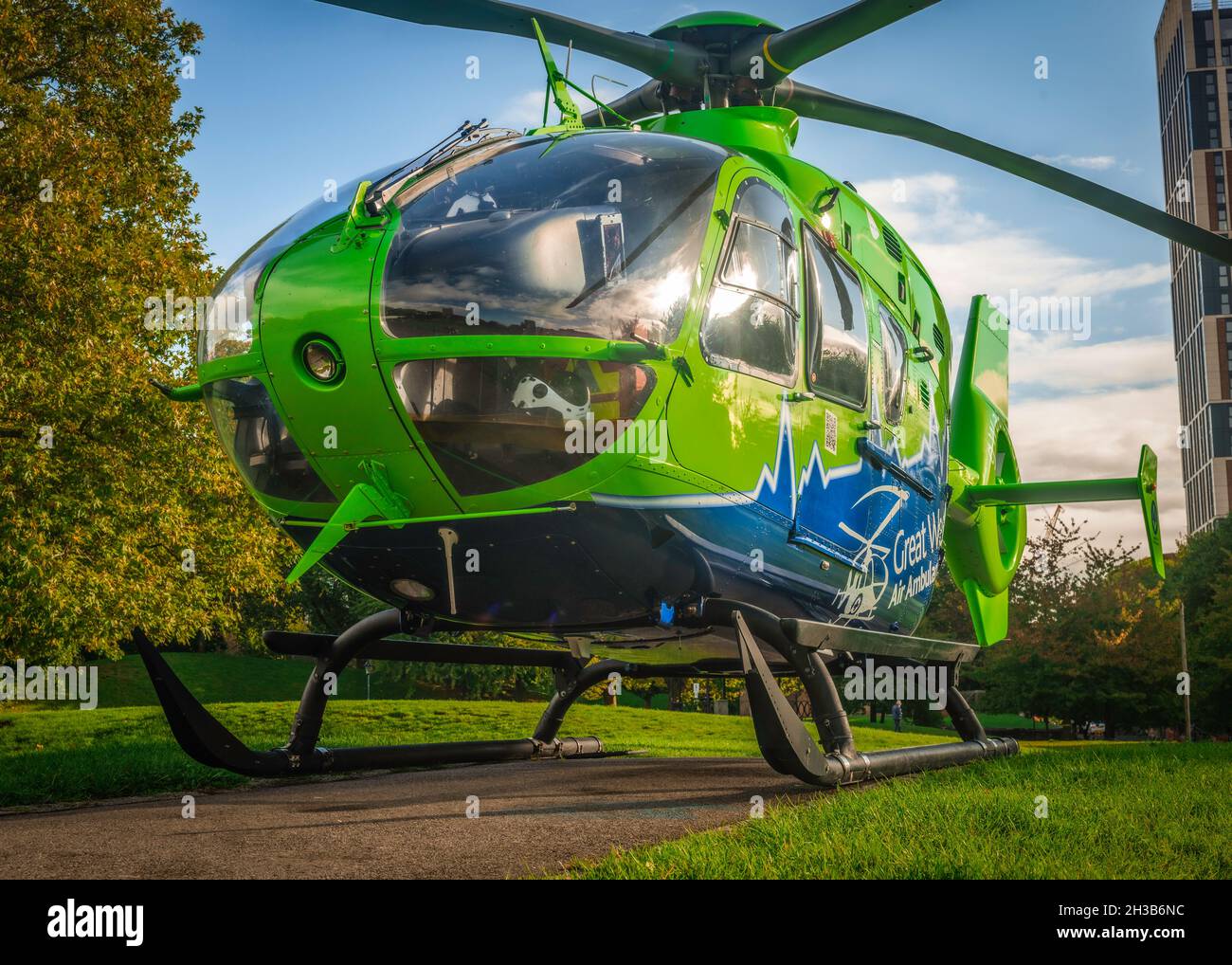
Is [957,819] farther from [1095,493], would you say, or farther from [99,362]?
[99,362]

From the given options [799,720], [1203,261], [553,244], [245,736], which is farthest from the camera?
[1203,261]

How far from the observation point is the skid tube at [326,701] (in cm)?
682

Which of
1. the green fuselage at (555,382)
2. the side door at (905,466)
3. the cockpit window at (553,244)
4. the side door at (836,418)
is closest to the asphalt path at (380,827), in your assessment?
→ the green fuselage at (555,382)

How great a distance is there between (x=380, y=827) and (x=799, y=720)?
7.64 feet

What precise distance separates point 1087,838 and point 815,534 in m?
2.34

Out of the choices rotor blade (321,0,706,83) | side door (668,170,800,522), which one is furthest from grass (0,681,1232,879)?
rotor blade (321,0,706,83)

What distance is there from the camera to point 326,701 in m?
8.45

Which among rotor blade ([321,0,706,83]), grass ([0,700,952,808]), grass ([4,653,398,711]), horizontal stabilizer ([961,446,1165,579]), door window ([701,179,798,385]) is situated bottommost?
grass ([4,653,398,711])

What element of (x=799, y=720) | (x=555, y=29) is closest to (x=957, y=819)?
(x=799, y=720)

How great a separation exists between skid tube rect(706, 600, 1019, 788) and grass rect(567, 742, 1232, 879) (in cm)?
17

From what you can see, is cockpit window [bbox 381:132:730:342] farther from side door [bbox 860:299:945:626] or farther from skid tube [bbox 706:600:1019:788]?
side door [bbox 860:299:945:626]

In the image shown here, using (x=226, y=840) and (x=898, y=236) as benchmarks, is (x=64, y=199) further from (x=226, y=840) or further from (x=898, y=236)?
(x=226, y=840)

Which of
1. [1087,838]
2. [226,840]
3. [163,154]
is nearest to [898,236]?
[1087,838]

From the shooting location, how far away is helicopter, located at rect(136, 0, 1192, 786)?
5.48 metres
